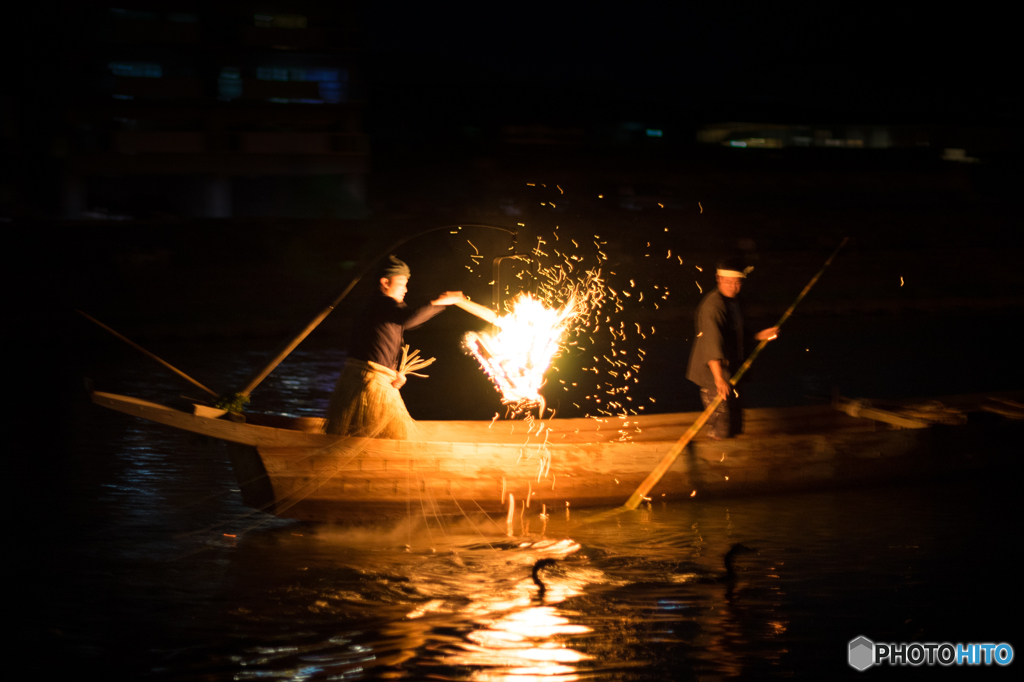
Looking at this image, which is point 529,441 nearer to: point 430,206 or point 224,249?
point 224,249

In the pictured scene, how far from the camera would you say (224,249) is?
2342cm

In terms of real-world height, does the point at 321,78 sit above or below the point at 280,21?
below

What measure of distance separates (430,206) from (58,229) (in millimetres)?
11340

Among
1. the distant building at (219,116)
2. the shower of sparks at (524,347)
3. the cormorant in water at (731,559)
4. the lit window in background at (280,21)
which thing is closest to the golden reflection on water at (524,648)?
the cormorant in water at (731,559)

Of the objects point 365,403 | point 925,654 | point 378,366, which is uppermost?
point 378,366

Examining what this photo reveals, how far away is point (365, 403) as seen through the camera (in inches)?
271

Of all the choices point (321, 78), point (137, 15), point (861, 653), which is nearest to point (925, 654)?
point (861, 653)

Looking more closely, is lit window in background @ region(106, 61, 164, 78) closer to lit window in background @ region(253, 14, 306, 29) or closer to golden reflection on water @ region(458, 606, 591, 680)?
lit window in background @ region(253, 14, 306, 29)

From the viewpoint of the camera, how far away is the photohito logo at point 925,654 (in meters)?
4.89

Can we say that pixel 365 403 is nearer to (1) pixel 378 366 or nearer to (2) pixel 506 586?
(1) pixel 378 366

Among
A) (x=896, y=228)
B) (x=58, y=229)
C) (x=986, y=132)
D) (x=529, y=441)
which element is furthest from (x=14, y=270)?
(x=986, y=132)

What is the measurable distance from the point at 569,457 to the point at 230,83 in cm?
2955

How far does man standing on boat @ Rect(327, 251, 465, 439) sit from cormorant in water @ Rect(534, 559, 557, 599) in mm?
1478

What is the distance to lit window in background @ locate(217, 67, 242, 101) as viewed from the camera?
33.1m
